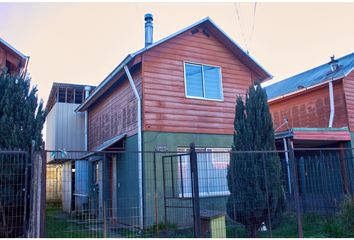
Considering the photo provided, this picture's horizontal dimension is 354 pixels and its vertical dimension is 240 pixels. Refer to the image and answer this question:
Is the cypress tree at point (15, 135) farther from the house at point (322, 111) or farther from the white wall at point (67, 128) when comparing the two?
the white wall at point (67, 128)

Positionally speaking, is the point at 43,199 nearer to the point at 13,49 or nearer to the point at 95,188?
the point at 95,188

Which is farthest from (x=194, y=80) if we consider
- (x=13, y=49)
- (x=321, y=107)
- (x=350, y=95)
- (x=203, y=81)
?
(x=350, y=95)

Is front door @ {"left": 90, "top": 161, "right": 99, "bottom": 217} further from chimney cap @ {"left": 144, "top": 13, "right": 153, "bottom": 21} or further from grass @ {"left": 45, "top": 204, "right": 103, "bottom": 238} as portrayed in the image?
chimney cap @ {"left": 144, "top": 13, "right": 153, "bottom": 21}

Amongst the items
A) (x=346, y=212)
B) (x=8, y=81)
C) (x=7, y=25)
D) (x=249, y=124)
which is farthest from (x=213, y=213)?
(x=7, y=25)

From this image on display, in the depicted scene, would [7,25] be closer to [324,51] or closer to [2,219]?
[2,219]

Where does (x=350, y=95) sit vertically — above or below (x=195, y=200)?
above

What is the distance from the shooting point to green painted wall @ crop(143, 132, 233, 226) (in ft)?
30.0

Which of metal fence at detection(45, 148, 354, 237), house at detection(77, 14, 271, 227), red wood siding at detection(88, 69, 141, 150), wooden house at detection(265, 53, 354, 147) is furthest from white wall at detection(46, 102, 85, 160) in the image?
wooden house at detection(265, 53, 354, 147)

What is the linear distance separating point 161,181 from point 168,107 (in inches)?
93.0

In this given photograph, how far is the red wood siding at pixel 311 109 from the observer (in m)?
13.6

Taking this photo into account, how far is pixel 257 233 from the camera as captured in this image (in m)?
7.57

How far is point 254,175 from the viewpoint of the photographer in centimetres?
771

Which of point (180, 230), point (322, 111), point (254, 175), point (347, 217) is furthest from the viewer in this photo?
point (322, 111)

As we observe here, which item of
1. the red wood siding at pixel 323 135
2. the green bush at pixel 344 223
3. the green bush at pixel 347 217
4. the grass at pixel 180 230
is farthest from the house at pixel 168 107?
the green bush at pixel 347 217
